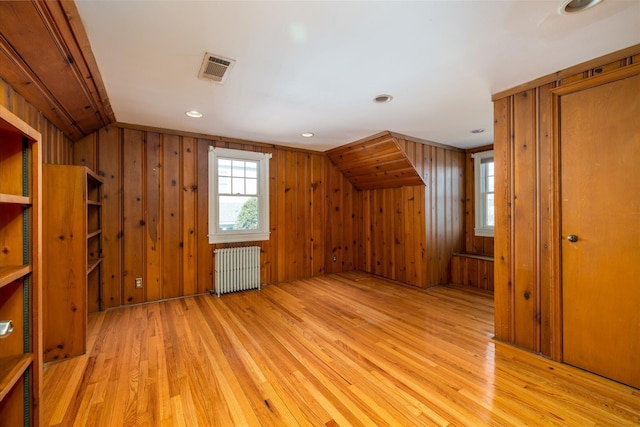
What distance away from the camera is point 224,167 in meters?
4.17

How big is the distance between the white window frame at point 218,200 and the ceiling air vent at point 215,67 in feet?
6.27

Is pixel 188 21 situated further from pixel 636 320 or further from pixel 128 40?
pixel 636 320

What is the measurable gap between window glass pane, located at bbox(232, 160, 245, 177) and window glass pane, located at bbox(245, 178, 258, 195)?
0.14 m

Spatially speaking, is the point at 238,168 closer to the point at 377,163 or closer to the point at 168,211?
the point at 168,211

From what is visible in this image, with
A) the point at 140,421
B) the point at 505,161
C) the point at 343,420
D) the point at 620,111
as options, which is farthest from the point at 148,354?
the point at 620,111

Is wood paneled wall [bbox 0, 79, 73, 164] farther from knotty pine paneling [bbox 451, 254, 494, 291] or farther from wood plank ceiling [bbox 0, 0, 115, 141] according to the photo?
knotty pine paneling [bbox 451, 254, 494, 291]

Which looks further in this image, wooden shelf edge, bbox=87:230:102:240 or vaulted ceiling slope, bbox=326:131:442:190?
vaulted ceiling slope, bbox=326:131:442:190

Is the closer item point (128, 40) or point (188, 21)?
point (188, 21)

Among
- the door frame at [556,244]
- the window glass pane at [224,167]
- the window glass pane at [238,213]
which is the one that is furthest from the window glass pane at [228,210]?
the door frame at [556,244]

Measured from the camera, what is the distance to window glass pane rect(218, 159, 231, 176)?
4.13 meters

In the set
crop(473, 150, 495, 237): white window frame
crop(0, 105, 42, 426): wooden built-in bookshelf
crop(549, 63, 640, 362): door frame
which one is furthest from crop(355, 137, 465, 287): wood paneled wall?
crop(0, 105, 42, 426): wooden built-in bookshelf

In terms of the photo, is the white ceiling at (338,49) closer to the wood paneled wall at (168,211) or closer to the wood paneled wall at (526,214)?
the wood paneled wall at (526,214)

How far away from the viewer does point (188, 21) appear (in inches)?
61.8

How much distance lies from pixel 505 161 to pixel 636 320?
4.69 feet
